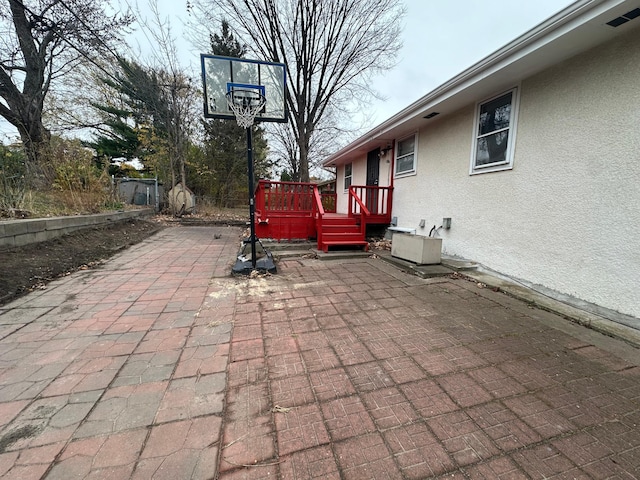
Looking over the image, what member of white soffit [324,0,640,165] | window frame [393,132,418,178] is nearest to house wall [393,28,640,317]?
white soffit [324,0,640,165]

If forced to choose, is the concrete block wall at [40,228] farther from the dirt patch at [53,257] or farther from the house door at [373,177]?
the house door at [373,177]

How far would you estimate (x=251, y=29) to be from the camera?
9125 millimetres

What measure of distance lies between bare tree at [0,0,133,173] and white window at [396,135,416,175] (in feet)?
30.9

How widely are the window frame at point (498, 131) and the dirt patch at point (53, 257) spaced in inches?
250

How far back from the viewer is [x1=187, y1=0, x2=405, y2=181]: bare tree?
8703 mm

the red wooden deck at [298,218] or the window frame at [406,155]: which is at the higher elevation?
the window frame at [406,155]

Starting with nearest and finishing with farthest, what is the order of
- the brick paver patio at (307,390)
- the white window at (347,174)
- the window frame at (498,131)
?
the brick paver patio at (307,390)
the window frame at (498,131)
the white window at (347,174)

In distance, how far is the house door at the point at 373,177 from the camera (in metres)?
7.04

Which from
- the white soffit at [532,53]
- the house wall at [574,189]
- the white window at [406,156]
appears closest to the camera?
the white soffit at [532,53]

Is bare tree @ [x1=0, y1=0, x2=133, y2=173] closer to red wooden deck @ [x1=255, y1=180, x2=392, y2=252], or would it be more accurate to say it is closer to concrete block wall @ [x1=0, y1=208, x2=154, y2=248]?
concrete block wall @ [x1=0, y1=208, x2=154, y2=248]

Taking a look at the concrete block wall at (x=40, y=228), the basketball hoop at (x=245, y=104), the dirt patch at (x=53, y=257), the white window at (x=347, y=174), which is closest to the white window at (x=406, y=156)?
the white window at (x=347, y=174)

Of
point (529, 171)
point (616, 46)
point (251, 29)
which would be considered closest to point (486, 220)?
point (529, 171)

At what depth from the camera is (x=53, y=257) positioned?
12.9ft

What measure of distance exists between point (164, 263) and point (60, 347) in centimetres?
252
